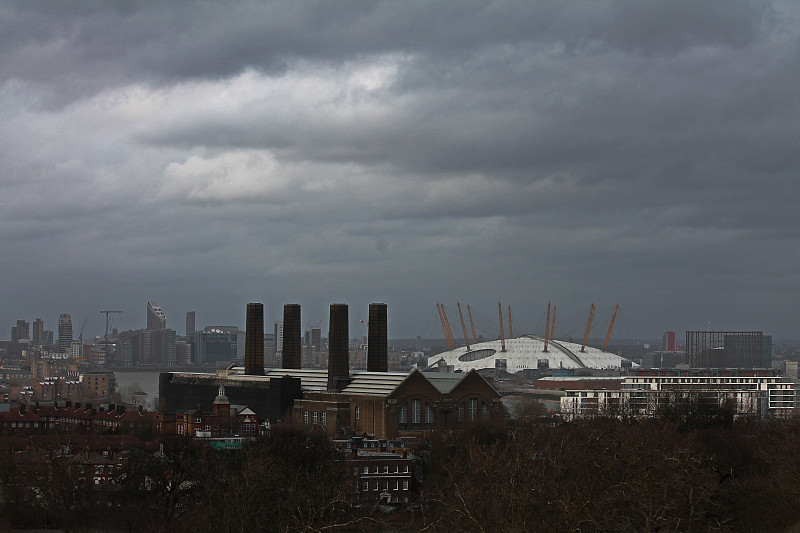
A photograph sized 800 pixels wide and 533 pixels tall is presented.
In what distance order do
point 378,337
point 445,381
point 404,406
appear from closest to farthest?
point 404,406
point 445,381
point 378,337

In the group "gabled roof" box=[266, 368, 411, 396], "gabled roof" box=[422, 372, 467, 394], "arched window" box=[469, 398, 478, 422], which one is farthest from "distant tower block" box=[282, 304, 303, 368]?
"arched window" box=[469, 398, 478, 422]

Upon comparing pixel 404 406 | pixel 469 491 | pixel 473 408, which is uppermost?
pixel 469 491

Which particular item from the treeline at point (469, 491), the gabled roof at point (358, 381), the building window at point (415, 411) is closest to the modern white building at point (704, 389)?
the gabled roof at point (358, 381)

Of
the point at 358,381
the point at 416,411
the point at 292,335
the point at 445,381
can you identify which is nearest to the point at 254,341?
the point at 292,335

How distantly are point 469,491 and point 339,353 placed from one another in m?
65.1

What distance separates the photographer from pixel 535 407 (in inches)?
4875

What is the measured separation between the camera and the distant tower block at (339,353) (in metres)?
102

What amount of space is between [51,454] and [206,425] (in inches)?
1312

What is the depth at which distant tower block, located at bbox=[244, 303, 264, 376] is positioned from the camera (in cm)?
11150

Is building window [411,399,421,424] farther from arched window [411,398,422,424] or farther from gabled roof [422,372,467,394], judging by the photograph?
gabled roof [422,372,467,394]

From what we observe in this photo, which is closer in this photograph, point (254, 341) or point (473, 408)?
point (473, 408)

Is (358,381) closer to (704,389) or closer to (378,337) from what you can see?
(378,337)

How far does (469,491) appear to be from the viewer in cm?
3831

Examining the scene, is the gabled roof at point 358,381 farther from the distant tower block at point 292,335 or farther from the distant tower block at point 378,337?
the distant tower block at point 378,337
